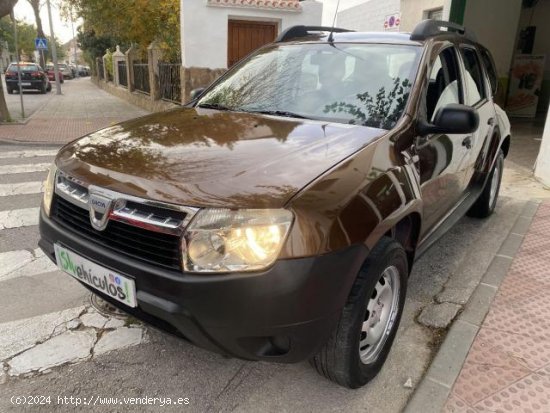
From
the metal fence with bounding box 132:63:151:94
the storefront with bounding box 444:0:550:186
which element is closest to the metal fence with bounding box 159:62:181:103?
the metal fence with bounding box 132:63:151:94

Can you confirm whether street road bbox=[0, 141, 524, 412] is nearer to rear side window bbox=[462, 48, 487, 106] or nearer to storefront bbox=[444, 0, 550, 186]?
rear side window bbox=[462, 48, 487, 106]

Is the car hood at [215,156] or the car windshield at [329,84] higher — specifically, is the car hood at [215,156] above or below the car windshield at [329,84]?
below

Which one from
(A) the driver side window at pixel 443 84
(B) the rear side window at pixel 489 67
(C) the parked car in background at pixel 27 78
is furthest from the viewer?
(C) the parked car in background at pixel 27 78

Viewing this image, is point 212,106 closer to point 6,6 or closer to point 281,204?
point 281,204

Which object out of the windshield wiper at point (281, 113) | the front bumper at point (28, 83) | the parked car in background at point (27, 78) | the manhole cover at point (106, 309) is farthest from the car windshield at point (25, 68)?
the windshield wiper at point (281, 113)

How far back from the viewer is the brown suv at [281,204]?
1.79 meters

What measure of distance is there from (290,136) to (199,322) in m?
1.12

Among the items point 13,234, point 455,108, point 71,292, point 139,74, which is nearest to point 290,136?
point 455,108

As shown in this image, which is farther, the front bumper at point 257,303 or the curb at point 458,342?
the curb at point 458,342

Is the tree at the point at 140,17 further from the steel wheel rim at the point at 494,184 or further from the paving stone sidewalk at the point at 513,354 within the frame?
the paving stone sidewalk at the point at 513,354

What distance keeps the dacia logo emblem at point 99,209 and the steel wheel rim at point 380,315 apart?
1.32m

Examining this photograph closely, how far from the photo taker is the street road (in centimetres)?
232

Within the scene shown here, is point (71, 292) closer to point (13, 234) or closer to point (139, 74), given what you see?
point (13, 234)

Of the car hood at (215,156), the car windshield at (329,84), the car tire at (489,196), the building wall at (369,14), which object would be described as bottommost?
the car tire at (489,196)
